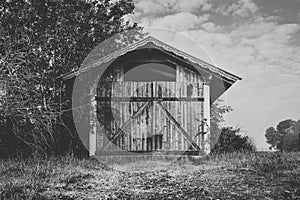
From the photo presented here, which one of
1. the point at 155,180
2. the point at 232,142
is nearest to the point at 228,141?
the point at 232,142

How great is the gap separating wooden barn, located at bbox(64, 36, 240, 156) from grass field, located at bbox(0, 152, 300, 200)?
88.1 inches

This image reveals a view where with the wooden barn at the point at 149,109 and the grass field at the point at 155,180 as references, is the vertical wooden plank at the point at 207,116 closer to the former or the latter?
the wooden barn at the point at 149,109

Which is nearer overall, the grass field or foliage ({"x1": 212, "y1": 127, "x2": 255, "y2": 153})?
the grass field

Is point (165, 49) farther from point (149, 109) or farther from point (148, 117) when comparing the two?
point (148, 117)

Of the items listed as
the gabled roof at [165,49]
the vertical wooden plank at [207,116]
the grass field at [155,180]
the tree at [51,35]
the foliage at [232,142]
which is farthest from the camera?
the foliage at [232,142]

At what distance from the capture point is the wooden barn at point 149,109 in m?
14.2

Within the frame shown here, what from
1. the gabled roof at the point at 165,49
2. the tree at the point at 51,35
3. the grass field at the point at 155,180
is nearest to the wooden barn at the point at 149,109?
the gabled roof at the point at 165,49

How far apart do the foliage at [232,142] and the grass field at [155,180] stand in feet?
14.3

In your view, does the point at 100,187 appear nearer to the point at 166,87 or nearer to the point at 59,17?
the point at 166,87

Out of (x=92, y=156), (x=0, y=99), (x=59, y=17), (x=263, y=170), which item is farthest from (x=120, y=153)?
(x=59, y=17)

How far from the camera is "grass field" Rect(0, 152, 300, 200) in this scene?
7207mm

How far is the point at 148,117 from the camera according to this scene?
14.3m

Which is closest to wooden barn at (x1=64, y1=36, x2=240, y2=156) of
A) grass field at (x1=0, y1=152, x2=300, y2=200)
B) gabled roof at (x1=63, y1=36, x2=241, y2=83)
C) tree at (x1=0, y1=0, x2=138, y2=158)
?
gabled roof at (x1=63, y1=36, x2=241, y2=83)

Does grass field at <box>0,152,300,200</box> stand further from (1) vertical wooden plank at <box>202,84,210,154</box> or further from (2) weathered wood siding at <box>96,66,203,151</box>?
Answer: (1) vertical wooden plank at <box>202,84,210,154</box>
